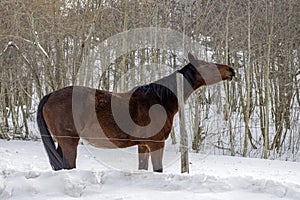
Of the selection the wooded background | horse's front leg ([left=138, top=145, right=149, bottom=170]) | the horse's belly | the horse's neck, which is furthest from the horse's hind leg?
the wooded background

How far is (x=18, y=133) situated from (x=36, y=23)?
12.0 feet

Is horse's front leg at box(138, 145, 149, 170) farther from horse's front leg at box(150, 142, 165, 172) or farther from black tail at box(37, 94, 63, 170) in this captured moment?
black tail at box(37, 94, 63, 170)

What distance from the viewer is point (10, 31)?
9523mm

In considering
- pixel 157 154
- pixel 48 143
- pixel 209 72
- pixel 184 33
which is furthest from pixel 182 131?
pixel 184 33

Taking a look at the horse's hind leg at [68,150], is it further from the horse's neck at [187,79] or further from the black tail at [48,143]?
the horse's neck at [187,79]

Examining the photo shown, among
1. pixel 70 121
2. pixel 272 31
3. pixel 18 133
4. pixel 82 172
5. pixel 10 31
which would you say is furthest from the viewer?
pixel 18 133

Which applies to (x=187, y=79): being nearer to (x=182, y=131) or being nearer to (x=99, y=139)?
(x=182, y=131)

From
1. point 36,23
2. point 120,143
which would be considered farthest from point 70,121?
point 36,23

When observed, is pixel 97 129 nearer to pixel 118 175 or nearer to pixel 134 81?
pixel 118 175

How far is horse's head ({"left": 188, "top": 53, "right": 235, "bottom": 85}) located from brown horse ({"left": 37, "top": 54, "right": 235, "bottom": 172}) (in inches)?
4.2

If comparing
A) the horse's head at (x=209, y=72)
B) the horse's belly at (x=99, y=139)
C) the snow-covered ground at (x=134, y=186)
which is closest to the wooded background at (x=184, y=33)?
the horse's head at (x=209, y=72)

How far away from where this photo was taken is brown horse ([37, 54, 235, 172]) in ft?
12.5

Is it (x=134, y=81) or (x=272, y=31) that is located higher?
(x=272, y=31)

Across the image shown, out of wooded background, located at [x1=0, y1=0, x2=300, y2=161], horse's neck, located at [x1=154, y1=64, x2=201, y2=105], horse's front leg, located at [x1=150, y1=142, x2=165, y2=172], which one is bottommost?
horse's front leg, located at [x1=150, y1=142, x2=165, y2=172]
